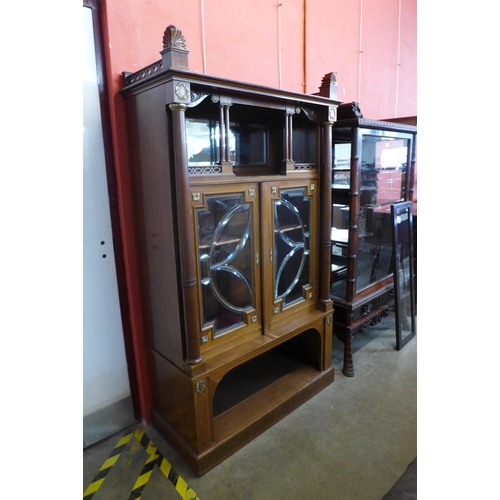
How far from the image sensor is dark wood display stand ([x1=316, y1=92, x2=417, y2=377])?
2354mm

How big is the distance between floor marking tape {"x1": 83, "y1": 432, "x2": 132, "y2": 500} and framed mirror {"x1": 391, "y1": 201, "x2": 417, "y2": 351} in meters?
2.03

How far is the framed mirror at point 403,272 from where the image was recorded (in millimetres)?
2645

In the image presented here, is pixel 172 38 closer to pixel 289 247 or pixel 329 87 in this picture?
pixel 329 87

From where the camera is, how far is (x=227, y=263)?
70.4 inches

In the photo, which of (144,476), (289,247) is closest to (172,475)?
(144,476)

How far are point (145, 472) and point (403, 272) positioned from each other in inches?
87.3

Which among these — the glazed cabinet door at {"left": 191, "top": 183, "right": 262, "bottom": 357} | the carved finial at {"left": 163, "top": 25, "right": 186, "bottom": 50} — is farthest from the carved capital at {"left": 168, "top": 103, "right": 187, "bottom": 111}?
the glazed cabinet door at {"left": 191, "top": 183, "right": 262, "bottom": 357}

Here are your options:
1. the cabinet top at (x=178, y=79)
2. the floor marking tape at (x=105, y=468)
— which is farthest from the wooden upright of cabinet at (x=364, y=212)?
the floor marking tape at (x=105, y=468)

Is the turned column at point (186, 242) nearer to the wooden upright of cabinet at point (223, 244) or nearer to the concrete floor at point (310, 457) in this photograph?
the wooden upright of cabinet at point (223, 244)
